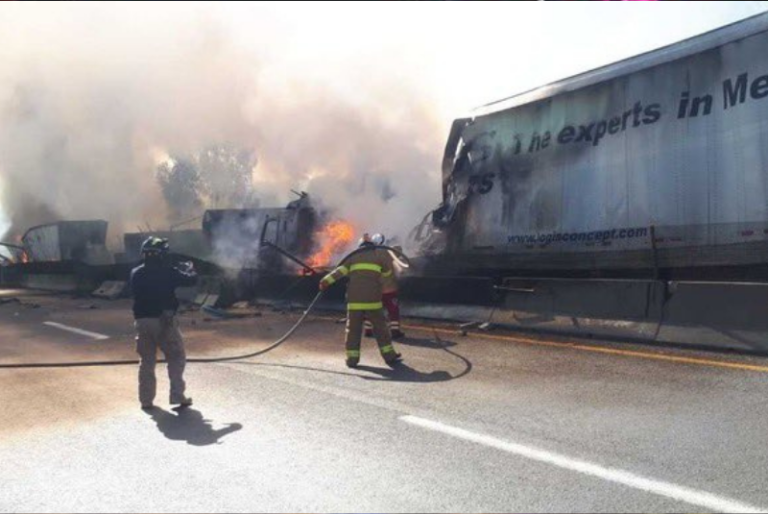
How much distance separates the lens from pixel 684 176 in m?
7.41

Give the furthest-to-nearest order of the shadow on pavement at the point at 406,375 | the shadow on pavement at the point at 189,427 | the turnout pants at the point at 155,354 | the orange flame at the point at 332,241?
the orange flame at the point at 332,241
the shadow on pavement at the point at 406,375
the turnout pants at the point at 155,354
the shadow on pavement at the point at 189,427

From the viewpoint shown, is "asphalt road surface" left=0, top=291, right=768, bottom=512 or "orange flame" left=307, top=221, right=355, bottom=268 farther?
"orange flame" left=307, top=221, right=355, bottom=268

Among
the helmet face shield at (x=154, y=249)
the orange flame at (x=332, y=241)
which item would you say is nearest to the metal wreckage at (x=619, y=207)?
the orange flame at (x=332, y=241)

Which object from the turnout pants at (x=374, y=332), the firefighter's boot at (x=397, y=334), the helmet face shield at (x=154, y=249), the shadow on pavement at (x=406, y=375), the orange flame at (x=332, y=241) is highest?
the orange flame at (x=332, y=241)

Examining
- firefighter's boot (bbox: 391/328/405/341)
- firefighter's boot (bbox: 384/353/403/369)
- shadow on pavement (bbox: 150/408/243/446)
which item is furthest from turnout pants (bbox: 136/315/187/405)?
firefighter's boot (bbox: 391/328/405/341)

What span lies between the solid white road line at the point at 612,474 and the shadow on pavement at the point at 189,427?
1.38 m

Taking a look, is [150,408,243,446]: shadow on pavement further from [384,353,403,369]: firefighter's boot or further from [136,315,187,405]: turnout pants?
[384,353,403,369]: firefighter's boot

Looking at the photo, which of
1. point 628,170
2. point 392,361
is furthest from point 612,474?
point 628,170

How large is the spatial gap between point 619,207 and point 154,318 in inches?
218

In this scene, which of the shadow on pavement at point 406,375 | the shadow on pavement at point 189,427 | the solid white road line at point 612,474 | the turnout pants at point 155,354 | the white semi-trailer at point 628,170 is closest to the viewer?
the solid white road line at point 612,474

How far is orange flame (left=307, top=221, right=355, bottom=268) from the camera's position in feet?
44.6

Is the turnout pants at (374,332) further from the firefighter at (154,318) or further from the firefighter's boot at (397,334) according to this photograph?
the firefighter at (154,318)

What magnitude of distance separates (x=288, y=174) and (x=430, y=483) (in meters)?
15.4

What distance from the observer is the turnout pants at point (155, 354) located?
5.31 m
